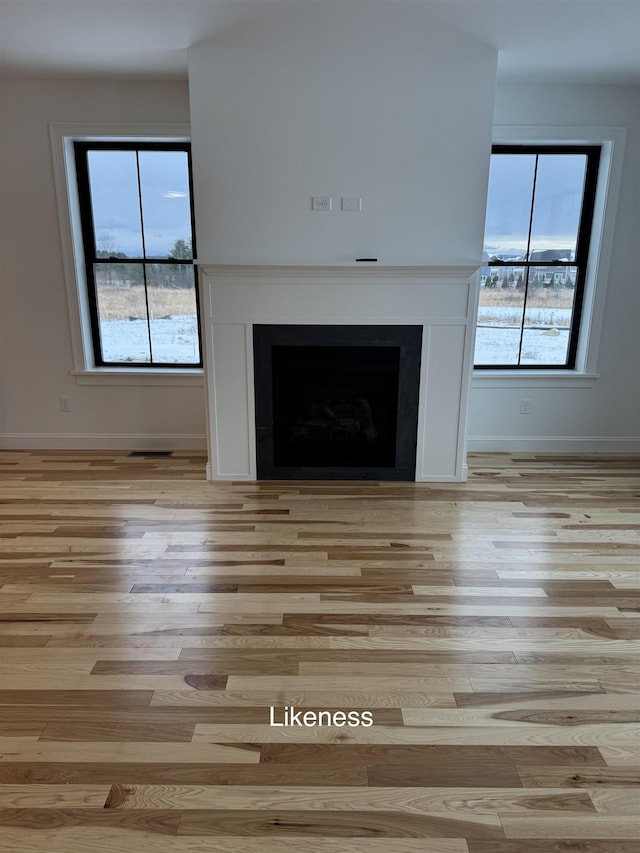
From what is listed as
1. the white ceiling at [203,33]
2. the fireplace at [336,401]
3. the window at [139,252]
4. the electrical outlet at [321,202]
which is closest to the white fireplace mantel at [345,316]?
the fireplace at [336,401]

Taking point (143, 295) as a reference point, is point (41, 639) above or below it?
below

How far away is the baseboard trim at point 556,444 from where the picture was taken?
433 cm

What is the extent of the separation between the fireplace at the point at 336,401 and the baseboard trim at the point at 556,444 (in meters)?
0.98

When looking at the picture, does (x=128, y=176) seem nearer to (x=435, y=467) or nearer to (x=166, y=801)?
(x=435, y=467)

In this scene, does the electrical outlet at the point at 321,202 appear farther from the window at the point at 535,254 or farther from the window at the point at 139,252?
the window at the point at 535,254

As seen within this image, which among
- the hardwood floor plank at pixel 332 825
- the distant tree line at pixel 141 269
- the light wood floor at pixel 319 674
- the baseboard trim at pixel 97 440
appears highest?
the distant tree line at pixel 141 269

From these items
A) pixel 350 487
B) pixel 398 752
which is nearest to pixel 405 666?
pixel 398 752

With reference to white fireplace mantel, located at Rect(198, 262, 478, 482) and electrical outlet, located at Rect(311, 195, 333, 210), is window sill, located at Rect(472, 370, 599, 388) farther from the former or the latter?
electrical outlet, located at Rect(311, 195, 333, 210)

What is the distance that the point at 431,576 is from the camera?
2.54 metres

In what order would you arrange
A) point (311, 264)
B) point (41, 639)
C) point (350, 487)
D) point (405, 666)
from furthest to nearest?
point (350, 487), point (311, 264), point (41, 639), point (405, 666)

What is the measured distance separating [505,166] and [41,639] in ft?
13.5

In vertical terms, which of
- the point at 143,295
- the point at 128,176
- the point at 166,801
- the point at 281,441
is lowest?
the point at 166,801

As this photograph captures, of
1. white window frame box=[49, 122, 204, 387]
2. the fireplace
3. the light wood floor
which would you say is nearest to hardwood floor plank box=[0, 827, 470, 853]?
the light wood floor

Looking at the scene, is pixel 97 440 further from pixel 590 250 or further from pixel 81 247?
pixel 590 250
